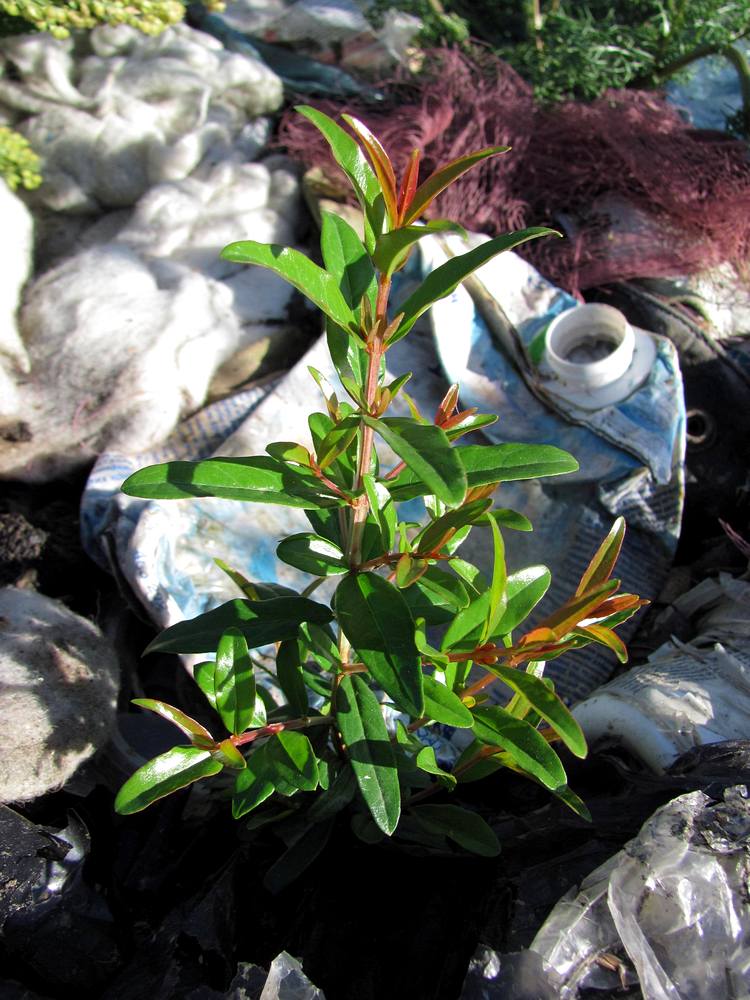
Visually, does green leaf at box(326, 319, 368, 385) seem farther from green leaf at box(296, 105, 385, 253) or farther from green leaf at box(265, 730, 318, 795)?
green leaf at box(265, 730, 318, 795)

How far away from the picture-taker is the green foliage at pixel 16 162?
1.77 metres

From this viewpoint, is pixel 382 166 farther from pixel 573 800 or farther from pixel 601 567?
pixel 573 800

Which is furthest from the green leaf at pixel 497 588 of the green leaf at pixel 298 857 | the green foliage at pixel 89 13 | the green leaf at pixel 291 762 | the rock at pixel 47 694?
the green foliage at pixel 89 13

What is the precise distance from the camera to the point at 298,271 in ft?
2.21

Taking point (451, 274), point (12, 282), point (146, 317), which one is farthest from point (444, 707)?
point (12, 282)

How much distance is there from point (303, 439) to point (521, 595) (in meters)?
0.92

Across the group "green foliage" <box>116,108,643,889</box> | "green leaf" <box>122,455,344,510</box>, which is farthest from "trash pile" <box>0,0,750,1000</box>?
"green leaf" <box>122,455,344,510</box>

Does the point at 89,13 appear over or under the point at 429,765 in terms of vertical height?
over

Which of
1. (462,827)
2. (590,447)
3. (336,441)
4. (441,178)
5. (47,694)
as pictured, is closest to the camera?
(441,178)

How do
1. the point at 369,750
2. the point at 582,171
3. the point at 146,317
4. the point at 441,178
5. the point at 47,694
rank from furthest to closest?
the point at 582,171, the point at 146,317, the point at 47,694, the point at 369,750, the point at 441,178

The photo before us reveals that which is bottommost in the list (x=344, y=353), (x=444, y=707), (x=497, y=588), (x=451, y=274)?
(x=444, y=707)

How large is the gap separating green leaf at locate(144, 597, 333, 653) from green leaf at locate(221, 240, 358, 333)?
309 millimetres

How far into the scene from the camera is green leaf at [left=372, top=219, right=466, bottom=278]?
0.59 meters

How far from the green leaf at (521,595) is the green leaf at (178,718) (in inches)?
11.2
